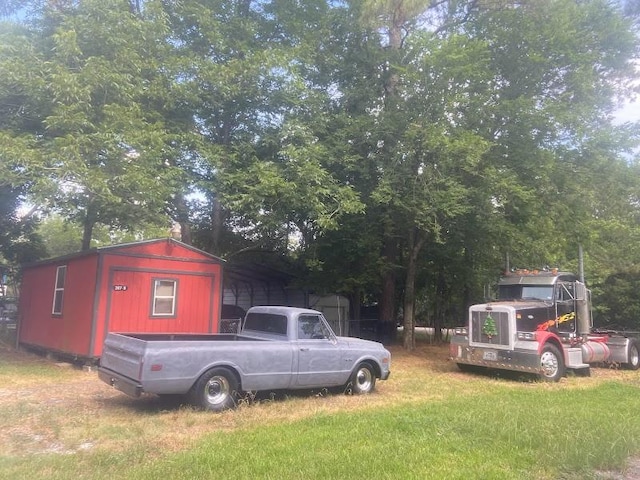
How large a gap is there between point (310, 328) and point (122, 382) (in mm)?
3337

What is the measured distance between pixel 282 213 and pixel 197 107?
3961mm

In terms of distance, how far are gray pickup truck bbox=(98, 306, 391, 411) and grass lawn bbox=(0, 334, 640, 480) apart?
368mm

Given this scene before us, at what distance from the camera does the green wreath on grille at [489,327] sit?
12.8 metres

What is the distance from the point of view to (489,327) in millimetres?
12875

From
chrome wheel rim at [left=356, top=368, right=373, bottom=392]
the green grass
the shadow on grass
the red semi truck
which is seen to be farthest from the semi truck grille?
the green grass

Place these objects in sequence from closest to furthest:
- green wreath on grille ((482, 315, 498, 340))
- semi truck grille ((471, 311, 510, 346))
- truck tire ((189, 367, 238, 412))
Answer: truck tire ((189, 367, 238, 412))
semi truck grille ((471, 311, 510, 346))
green wreath on grille ((482, 315, 498, 340))

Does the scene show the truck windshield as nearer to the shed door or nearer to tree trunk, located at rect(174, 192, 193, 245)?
the shed door

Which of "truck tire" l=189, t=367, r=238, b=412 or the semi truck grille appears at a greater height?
the semi truck grille

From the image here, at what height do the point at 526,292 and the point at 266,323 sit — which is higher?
the point at 526,292

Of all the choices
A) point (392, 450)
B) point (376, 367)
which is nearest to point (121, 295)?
point (376, 367)

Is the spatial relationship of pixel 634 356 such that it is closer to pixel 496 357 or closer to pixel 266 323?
pixel 496 357

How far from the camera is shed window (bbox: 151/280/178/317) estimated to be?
13430mm

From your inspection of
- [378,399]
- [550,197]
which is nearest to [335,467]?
[378,399]

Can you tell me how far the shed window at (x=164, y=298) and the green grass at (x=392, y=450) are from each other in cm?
713
